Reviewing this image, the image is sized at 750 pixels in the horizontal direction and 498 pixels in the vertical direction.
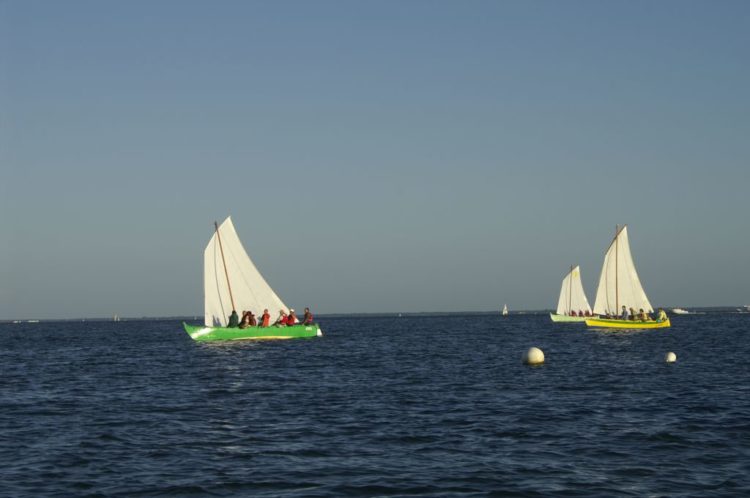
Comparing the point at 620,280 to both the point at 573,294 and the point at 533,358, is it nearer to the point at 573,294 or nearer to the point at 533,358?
the point at 573,294

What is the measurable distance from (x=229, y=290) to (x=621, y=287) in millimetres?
49391

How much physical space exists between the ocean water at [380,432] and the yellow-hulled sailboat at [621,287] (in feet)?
178

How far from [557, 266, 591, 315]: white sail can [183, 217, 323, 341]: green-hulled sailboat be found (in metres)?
75.0

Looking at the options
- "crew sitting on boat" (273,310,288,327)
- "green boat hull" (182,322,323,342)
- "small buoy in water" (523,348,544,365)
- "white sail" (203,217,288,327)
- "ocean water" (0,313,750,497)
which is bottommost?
"ocean water" (0,313,750,497)

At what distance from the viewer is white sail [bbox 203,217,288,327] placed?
7700cm

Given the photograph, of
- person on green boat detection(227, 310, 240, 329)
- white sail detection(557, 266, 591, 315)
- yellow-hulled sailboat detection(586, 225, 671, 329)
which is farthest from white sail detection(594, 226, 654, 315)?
person on green boat detection(227, 310, 240, 329)

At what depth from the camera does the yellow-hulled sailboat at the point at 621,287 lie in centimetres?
10281

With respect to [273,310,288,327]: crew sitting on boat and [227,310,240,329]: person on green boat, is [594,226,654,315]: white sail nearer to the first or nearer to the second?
[273,310,288,327]: crew sitting on boat

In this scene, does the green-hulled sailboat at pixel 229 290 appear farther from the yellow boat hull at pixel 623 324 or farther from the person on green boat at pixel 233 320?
the yellow boat hull at pixel 623 324

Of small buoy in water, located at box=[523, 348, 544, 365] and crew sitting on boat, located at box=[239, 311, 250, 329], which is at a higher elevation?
crew sitting on boat, located at box=[239, 311, 250, 329]

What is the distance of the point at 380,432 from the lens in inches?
1020

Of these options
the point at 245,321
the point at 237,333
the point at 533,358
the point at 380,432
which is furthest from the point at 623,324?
the point at 380,432

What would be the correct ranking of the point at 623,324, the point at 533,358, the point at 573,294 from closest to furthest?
the point at 533,358 < the point at 623,324 < the point at 573,294

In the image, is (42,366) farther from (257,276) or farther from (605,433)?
(605,433)
